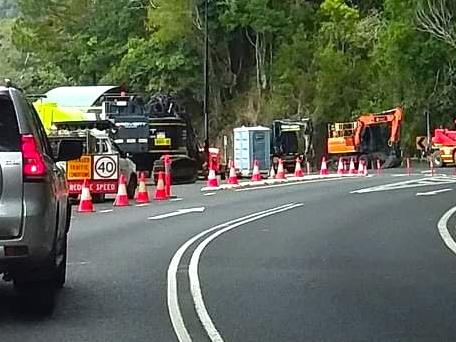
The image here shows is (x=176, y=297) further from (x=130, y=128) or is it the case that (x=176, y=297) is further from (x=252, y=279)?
(x=130, y=128)

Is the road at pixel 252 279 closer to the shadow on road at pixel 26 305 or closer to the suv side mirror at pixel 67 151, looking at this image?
the shadow on road at pixel 26 305

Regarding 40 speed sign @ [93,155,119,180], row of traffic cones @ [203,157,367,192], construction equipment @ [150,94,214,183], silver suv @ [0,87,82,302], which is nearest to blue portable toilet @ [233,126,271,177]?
row of traffic cones @ [203,157,367,192]

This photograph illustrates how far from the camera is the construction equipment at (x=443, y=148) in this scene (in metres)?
51.9

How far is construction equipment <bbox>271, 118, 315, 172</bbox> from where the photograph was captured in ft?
173

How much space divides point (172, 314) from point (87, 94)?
126ft

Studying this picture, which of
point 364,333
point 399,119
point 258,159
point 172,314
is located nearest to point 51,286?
point 172,314

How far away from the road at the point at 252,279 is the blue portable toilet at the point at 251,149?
23.1 metres

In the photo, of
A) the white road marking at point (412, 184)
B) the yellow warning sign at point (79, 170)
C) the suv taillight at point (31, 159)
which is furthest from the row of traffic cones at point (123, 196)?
the suv taillight at point (31, 159)

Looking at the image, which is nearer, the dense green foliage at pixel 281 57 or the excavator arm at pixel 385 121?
the excavator arm at pixel 385 121

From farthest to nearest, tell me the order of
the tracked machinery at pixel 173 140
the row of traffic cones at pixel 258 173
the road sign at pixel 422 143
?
1. the road sign at pixel 422 143
2. the tracked machinery at pixel 173 140
3. the row of traffic cones at pixel 258 173

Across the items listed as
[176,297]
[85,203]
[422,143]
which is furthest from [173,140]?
[176,297]

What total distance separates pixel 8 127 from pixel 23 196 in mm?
692

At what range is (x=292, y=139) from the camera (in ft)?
176

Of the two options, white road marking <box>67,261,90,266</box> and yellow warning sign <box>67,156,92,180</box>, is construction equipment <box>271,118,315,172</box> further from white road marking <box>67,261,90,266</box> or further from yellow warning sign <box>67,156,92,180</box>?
white road marking <box>67,261,90,266</box>
